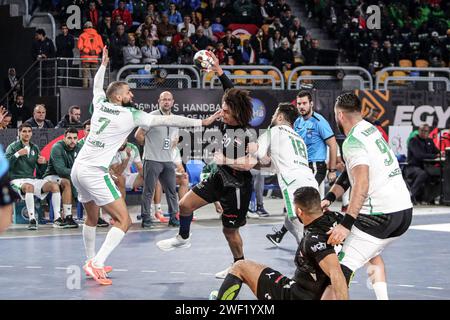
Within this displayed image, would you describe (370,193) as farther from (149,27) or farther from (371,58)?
(371,58)

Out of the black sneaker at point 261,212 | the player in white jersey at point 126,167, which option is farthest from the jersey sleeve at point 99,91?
the black sneaker at point 261,212

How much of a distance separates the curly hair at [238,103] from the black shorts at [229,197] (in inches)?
27.5

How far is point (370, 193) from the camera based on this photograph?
740cm

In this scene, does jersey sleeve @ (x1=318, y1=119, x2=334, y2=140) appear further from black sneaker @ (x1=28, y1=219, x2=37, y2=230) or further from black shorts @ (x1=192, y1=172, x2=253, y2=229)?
black sneaker @ (x1=28, y1=219, x2=37, y2=230)

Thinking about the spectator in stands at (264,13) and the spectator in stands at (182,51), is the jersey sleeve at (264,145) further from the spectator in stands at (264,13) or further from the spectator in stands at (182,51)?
the spectator in stands at (264,13)

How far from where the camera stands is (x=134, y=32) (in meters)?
22.5

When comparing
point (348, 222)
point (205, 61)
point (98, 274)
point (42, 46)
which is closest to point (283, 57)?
point (42, 46)

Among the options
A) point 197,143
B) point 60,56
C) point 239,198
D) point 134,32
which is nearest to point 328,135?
point 239,198

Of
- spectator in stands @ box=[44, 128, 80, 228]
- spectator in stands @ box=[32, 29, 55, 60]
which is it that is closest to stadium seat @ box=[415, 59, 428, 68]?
spectator in stands @ box=[32, 29, 55, 60]

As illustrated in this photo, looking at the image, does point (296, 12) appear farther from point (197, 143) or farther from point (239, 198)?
point (239, 198)

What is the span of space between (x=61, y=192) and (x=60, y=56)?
230 inches

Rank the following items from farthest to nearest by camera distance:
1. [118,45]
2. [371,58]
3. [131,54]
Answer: [371,58] → [118,45] → [131,54]

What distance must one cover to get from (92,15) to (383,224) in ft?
50.5

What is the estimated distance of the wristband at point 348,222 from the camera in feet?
22.7
